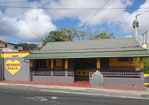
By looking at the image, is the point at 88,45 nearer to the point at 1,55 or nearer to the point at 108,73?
the point at 108,73

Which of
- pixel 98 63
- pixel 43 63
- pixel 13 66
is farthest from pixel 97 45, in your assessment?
pixel 13 66

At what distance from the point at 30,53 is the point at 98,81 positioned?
8.17 m

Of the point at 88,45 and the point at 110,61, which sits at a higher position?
the point at 88,45

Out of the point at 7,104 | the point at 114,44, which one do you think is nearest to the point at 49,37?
the point at 114,44

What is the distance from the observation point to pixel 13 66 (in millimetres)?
13125

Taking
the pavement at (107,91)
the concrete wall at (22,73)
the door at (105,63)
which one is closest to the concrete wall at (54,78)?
the concrete wall at (22,73)

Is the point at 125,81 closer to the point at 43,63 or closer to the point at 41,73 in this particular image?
the point at 41,73

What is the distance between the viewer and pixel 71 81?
37.8 ft

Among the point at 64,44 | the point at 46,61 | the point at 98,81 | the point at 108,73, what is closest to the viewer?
the point at 98,81

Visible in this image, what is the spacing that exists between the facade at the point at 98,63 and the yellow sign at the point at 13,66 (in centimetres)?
185

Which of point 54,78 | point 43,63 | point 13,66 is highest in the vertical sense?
point 43,63

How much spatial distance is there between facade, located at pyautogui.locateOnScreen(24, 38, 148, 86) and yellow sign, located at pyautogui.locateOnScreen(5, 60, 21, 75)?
72.7 inches

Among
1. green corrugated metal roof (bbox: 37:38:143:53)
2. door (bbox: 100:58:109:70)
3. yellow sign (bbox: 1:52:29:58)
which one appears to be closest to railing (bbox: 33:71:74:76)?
yellow sign (bbox: 1:52:29:58)

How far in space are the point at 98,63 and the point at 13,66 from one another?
979 centimetres
